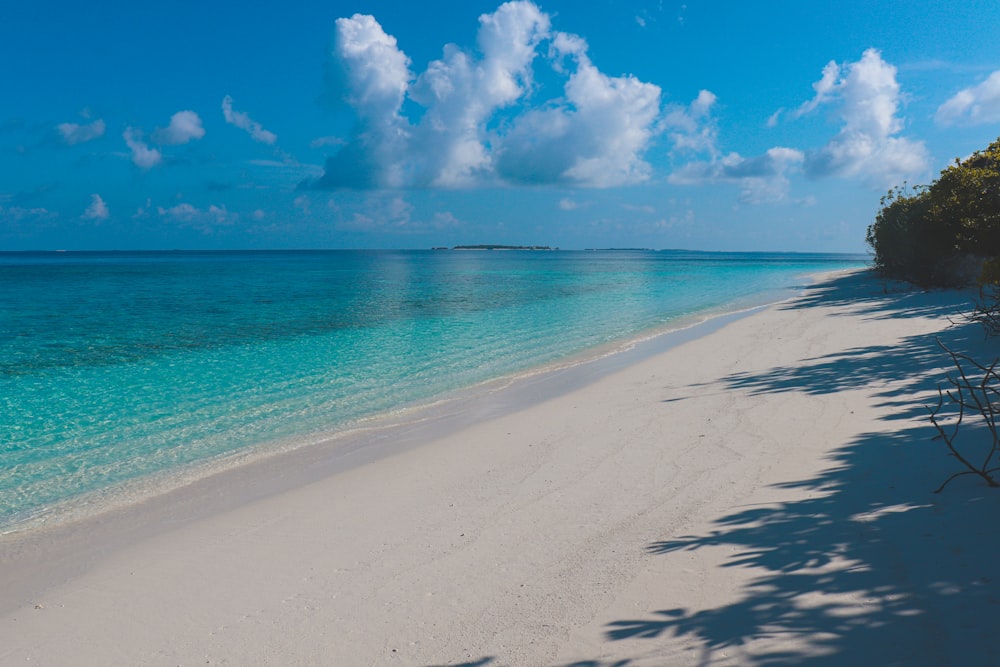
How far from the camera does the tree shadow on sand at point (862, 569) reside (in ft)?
12.0

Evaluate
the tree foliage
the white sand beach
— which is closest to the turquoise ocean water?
the white sand beach

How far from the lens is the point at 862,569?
176 inches

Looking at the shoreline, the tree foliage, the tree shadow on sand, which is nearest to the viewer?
the tree shadow on sand

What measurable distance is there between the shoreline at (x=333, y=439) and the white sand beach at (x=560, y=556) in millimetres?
271

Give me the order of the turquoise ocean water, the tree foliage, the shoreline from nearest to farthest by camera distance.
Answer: the shoreline → the turquoise ocean water → the tree foliage

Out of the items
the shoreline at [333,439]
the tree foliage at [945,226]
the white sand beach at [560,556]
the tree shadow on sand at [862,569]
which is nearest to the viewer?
the tree shadow on sand at [862,569]

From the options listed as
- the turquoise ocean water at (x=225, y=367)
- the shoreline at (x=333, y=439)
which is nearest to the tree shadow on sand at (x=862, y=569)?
the shoreline at (x=333, y=439)

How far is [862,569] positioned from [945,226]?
26.3 meters

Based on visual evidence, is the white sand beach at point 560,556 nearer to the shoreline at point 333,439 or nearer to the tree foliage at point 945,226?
the shoreline at point 333,439

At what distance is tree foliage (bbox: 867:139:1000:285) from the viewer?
48.8ft

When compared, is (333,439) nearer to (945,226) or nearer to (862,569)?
(862,569)

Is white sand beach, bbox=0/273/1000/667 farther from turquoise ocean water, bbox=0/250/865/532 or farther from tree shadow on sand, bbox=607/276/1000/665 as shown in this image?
turquoise ocean water, bbox=0/250/865/532

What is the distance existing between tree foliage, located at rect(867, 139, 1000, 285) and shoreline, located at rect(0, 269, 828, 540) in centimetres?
826

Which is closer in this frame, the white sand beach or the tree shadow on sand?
the tree shadow on sand
